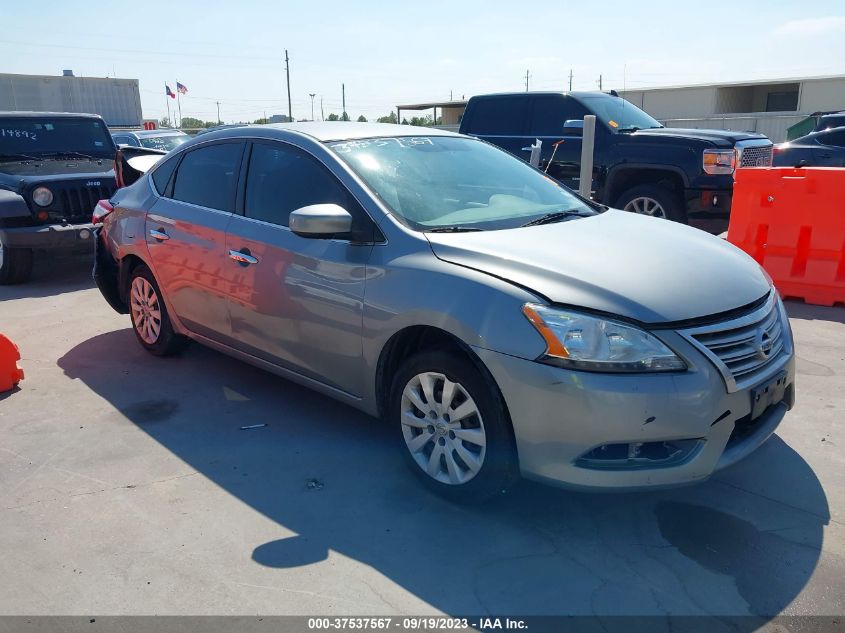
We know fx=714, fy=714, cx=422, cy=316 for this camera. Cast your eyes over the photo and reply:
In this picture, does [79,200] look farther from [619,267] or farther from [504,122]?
[619,267]

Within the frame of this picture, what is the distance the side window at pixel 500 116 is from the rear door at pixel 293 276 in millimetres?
6386

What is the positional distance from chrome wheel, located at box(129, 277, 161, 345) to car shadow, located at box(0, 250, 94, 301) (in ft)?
9.56

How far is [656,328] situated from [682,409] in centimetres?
33

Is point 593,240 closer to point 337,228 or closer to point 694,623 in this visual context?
point 337,228

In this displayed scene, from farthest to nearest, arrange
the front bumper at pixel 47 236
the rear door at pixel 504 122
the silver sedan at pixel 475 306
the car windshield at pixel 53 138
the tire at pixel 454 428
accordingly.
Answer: the rear door at pixel 504 122 < the car windshield at pixel 53 138 < the front bumper at pixel 47 236 < the tire at pixel 454 428 < the silver sedan at pixel 475 306

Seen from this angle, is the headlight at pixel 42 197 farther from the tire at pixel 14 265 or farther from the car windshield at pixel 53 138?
the car windshield at pixel 53 138

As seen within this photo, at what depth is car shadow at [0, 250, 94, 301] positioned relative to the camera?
26.0 feet

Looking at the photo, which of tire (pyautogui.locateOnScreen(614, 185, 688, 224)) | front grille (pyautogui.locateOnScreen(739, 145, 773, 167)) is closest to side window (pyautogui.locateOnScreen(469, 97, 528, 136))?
tire (pyautogui.locateOnScreen(614, 185, 688, 224))

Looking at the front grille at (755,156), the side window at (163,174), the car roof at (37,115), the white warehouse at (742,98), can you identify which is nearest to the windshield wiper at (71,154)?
the car roof at (37,115)

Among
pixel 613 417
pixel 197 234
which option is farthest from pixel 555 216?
pixel 197 234

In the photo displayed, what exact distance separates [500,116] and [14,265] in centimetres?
653

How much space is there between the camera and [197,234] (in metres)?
4.57

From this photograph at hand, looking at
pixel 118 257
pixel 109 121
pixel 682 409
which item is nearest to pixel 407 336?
pixel 682 409

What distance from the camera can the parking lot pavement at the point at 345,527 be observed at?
8.96 feet
